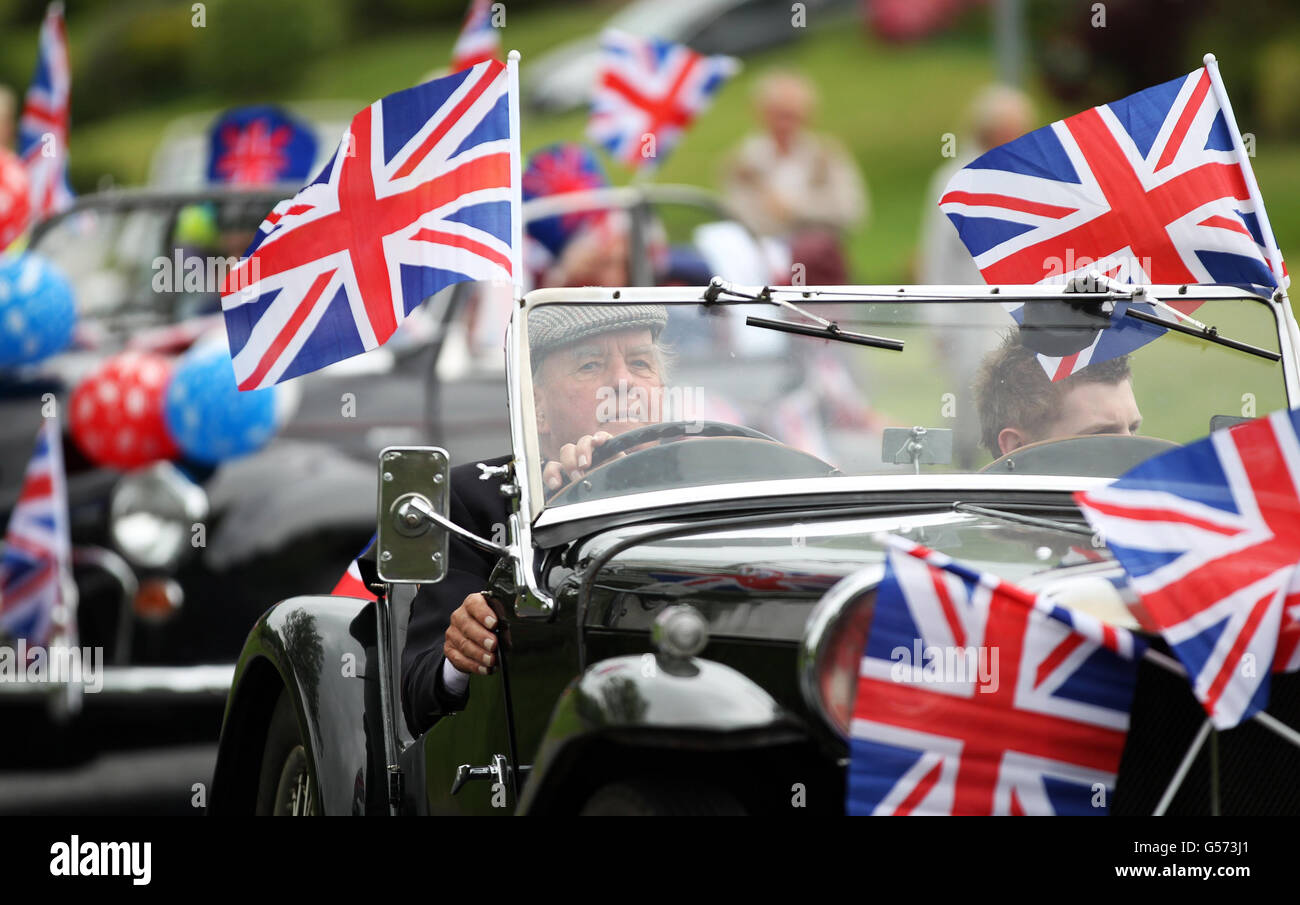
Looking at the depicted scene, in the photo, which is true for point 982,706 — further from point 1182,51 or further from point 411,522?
point 1182,51

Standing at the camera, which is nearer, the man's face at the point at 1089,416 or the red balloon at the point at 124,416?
the man's face at the point at 1089,416

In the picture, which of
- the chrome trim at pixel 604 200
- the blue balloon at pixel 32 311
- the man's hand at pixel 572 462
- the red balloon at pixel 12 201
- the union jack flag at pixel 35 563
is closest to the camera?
the man's hand at pixel 572 462

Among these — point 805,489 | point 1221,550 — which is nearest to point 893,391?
point 805,489

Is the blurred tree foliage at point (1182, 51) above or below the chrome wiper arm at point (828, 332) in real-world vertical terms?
above

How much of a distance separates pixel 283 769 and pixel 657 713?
66.8 inches

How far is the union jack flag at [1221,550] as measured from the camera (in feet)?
9.14

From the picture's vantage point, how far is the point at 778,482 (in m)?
3.66

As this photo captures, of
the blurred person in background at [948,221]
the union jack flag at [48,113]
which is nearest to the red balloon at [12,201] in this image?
the union jack flag at [48,113]

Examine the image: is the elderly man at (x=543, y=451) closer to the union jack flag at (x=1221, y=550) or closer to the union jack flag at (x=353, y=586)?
the union jack flag at (x=353, y=586)

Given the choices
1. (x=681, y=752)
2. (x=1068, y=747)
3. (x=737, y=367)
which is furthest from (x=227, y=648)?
(x=1068, y=747)

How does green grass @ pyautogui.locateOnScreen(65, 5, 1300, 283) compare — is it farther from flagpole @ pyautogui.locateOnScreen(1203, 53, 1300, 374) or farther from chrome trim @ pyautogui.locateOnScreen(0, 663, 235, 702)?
flagpole @ pyautogui.locateOnScreen(1203, 53, 1300, 374)

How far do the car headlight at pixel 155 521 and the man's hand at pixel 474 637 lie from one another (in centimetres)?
358

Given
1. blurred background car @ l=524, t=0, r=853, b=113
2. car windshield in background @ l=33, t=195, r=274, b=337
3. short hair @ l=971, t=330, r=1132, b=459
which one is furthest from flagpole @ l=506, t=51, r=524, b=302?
blurred background car @ l=524, t=0, r=853, b=113
